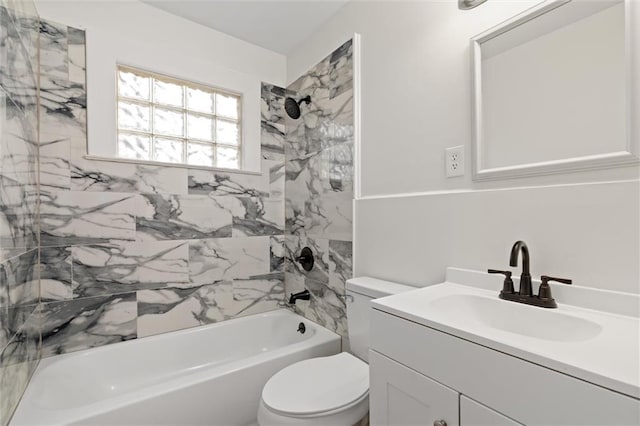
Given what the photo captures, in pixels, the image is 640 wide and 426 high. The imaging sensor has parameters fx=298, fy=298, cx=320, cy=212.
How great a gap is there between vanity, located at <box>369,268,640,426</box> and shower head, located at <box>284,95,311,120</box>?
1.59m

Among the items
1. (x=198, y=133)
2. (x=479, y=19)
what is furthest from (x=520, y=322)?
(x=198, y=133)

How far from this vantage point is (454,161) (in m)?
1.25

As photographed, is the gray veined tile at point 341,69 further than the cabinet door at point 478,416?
Yes

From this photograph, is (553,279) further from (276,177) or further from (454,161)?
(276,177)

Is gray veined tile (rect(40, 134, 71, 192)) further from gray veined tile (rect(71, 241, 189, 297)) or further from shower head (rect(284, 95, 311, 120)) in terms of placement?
shower head (rect(284, 95, 311, 120))

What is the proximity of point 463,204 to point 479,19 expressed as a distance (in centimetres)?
73

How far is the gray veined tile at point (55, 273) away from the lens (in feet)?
5.11

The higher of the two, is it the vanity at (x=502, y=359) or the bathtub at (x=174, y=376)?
the vanity at (x=502, y=359)

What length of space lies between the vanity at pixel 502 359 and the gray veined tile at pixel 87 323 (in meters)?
1.55

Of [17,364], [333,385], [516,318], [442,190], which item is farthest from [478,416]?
[17,364]

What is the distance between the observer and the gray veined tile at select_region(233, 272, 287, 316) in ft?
7.13

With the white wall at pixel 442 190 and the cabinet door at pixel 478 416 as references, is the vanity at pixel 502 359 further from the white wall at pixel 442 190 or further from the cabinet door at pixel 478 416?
the white wall at pixel 442 190

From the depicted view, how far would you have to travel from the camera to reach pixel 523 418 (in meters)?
0.61

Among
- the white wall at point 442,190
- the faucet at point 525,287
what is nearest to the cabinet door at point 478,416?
the faucet at point 525,287
